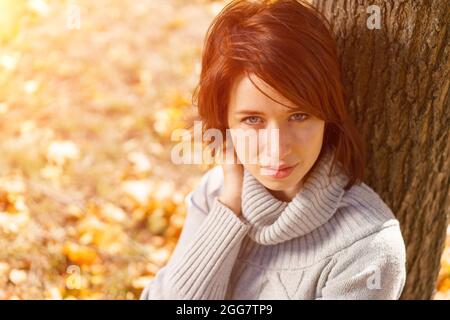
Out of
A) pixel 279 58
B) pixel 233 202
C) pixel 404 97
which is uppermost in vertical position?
pixel 279 58

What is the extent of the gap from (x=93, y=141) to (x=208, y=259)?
1687 mm

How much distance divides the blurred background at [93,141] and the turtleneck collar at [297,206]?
108 cm

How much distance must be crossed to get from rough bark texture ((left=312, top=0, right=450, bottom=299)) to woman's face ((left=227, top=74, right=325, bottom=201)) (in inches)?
11.7

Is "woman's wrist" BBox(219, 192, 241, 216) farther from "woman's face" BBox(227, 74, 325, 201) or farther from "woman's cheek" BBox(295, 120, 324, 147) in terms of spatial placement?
"woman's cheek" BBox(295, 120, 324, 147)

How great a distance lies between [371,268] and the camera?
1.82m

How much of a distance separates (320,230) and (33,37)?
115 inches

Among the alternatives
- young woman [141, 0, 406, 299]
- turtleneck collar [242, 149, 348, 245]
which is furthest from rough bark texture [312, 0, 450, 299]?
turtleneck collar [242, 149, 348, 245]

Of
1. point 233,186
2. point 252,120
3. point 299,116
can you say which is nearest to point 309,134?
point 299,116

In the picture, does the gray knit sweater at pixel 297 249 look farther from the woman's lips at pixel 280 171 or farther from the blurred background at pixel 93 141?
the blurred background at pixel 93 141

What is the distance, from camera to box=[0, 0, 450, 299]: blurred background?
2920 millimetres

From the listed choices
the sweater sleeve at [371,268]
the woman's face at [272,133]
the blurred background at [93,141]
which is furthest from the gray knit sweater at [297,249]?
the blurred background at [93,141]

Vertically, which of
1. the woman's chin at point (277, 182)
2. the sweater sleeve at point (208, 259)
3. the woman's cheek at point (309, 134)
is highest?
the woman's cheek at point (309, 134)

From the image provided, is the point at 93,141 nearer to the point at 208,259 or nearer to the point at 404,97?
the point at 208,259

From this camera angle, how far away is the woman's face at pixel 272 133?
1747 mm
